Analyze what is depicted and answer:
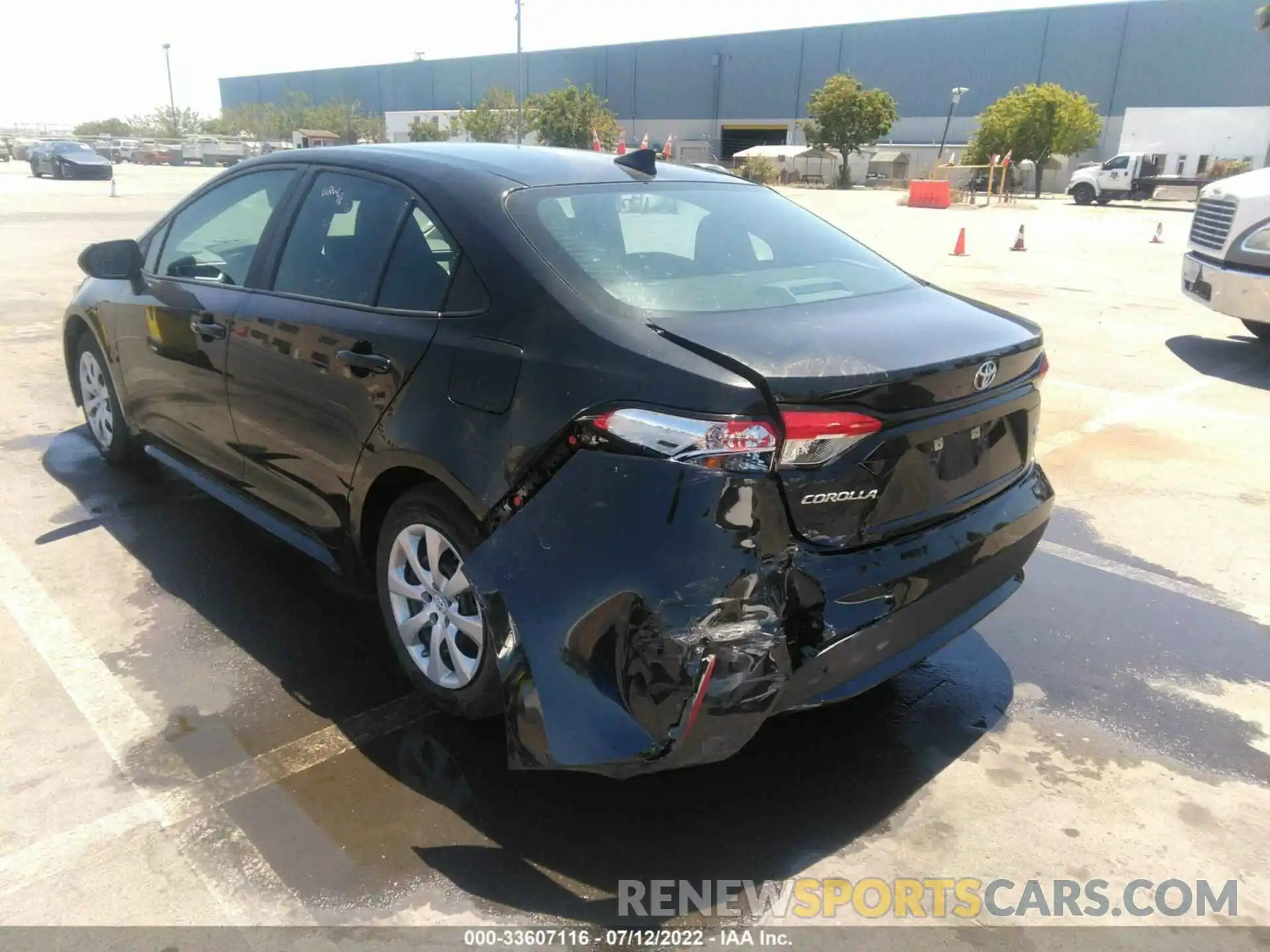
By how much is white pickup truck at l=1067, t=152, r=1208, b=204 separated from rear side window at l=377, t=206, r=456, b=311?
144 feet

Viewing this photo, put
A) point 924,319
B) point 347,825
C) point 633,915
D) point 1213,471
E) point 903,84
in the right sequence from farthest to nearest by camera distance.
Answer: point 903,84
point 1213,471
point 924,319
point 347,825
point 633,915

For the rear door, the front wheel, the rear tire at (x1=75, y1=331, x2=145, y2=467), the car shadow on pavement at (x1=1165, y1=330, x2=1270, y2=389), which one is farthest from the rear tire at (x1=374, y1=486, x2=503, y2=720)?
the front wheel

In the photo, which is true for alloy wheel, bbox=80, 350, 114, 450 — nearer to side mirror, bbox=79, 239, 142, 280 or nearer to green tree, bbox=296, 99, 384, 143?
side mirror, bbox=79, 239, 142, 280

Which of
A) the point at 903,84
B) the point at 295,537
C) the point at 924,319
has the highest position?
the point at 903,84

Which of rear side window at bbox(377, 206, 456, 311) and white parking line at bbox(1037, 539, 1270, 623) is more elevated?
rear side window at bbox(377, 206, 456, 311)

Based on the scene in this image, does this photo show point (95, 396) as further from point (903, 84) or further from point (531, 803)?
point (903, 84)

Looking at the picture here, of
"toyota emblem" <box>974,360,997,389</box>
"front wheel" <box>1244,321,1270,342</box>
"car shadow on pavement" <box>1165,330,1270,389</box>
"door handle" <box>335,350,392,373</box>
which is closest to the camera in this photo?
"toyota emblem" <box>974,360,997,389</box>

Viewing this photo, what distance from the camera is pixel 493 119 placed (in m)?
66.3

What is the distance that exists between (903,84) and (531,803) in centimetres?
7518

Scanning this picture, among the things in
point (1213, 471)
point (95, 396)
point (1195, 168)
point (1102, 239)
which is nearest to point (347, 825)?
point (95, 396)

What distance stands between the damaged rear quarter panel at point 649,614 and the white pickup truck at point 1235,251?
24.7ft

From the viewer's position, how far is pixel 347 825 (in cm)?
260

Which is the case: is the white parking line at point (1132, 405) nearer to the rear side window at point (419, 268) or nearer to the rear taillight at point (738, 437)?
the rear taillight at point (738, 437)

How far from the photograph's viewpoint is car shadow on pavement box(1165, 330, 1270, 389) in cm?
802
